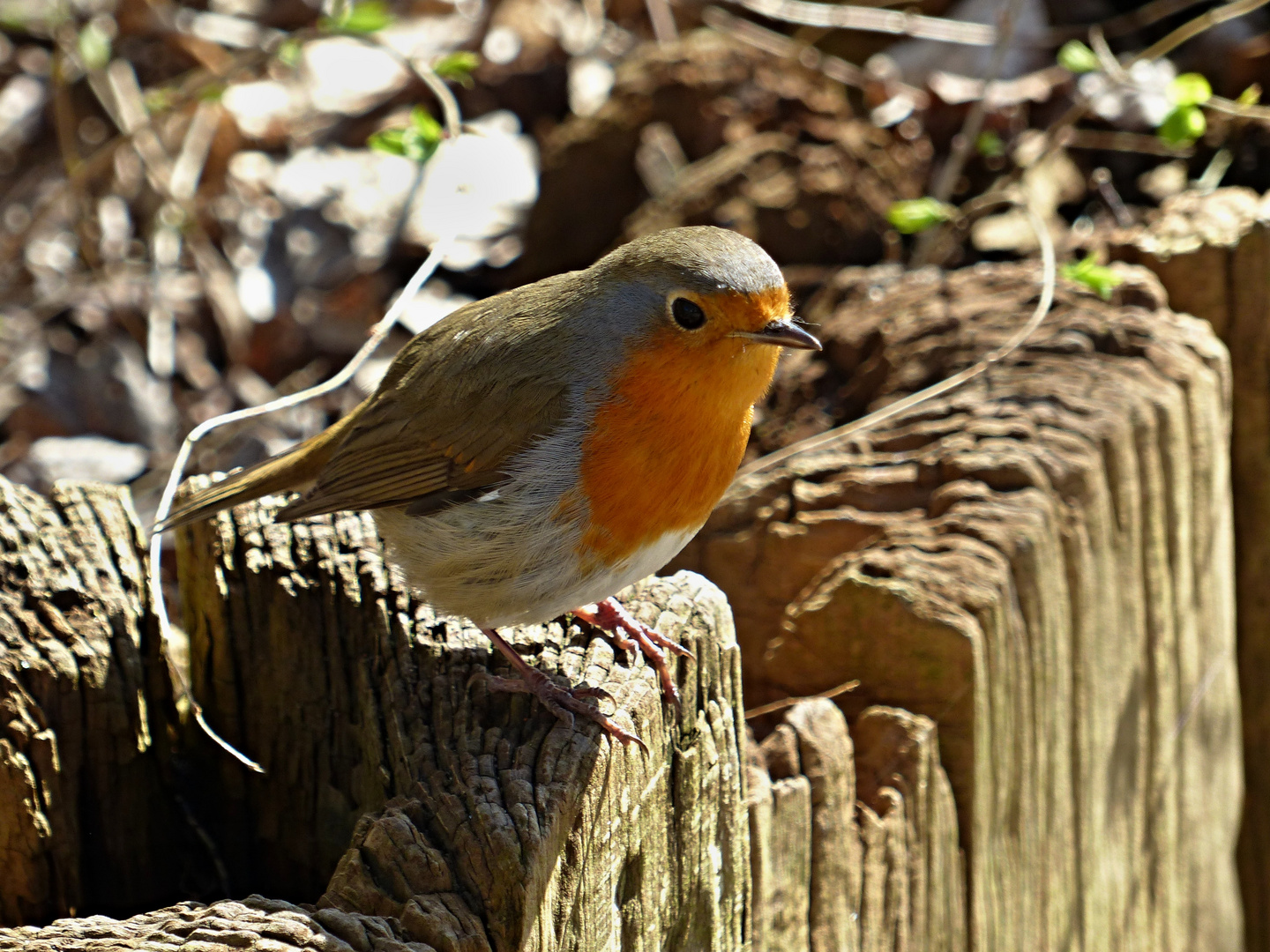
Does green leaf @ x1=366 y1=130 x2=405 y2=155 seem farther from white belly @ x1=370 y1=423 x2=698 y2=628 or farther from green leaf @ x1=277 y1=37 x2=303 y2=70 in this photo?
white belly @ x1=370 y1=423 x2=698 y2=628

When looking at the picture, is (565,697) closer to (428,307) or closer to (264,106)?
(428,307)

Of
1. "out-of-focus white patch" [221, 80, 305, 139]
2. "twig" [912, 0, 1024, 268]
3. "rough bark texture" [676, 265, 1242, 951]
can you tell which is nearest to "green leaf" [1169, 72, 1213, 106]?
"rough bark texture" [676, 265, 1242, 951]

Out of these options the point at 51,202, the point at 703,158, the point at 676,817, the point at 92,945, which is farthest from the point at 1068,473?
the point at 51,202

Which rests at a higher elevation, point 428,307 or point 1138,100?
point 1138,100

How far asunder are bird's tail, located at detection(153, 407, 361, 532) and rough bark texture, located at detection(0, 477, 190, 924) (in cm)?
26

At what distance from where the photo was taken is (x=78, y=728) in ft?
7.02

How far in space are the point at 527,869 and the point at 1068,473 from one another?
144cm

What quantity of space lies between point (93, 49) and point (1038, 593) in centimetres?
415

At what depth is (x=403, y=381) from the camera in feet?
9.53

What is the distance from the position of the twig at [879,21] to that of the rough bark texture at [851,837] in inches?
130

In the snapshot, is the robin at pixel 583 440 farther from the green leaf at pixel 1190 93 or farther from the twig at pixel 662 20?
the twig at pixel 662 20

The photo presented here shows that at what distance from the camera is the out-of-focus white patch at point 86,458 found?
16.0 feet

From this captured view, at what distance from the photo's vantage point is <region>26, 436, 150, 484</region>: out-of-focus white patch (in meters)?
4.88

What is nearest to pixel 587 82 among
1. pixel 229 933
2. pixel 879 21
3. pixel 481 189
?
pixel 481 189
